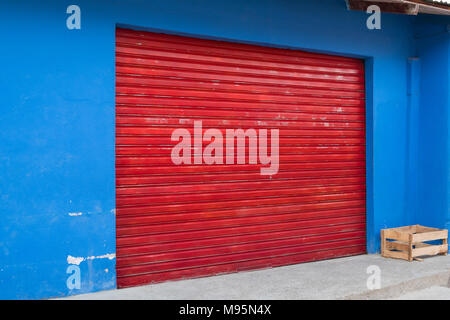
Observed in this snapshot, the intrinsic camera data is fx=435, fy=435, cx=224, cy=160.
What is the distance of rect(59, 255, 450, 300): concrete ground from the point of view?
15.8ft

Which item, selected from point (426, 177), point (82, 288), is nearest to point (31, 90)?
point (82, 288)

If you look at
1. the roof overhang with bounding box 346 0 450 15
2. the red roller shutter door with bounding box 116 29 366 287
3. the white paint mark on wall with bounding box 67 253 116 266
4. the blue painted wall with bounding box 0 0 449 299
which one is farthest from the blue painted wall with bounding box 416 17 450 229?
the white paint mark on wall with bounding box 67 253 116 266

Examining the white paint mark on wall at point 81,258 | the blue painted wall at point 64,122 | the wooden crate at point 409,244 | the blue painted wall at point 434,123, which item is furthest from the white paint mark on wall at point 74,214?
the blue painted wall at point 434,123

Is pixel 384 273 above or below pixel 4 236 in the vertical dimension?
below

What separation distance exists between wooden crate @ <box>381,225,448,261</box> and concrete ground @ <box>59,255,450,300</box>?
151 mm

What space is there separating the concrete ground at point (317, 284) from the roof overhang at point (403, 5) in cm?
353

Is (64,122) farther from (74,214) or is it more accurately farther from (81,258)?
(81,258)

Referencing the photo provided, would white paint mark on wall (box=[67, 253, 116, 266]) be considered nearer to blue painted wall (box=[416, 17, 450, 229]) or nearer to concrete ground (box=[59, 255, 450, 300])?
concrete ground (box=[59, 255, 450, 300])

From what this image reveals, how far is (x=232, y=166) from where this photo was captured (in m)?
5.82

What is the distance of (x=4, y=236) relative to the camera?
4.38 m

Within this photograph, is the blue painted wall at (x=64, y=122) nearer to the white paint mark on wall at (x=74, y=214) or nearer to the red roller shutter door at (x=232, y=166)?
the white paint mark on wall at (x=74, y=214)

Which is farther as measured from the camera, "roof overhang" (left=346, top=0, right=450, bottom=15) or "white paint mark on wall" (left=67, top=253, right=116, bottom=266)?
"roof overhang" (left=346, top=0, right=450, bottom=15)

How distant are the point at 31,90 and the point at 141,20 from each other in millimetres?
1483

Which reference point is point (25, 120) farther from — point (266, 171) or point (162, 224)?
point (266, 171)
